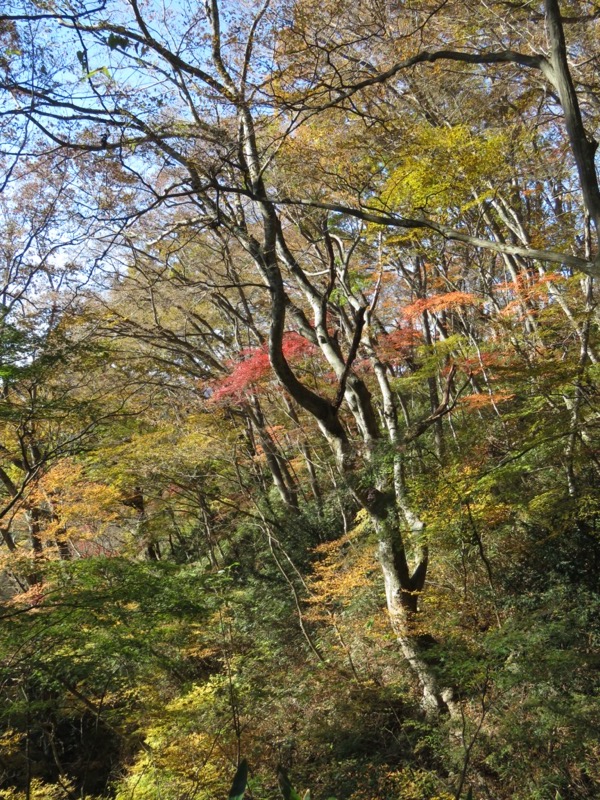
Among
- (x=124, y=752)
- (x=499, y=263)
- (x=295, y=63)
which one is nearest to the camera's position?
(x=295, y=63)

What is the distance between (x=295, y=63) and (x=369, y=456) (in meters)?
4.09

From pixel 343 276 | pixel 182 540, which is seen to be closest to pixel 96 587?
pixel 343 276

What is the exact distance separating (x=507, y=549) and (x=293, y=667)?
153 inches

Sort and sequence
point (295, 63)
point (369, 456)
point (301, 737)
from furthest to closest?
point (301, 737) → point (369, 456) → point (295, 63)

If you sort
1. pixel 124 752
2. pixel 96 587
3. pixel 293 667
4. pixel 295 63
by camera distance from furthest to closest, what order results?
pixel 124 752 → pixel 293 667 → pixel 96 587 → pixel 295 63

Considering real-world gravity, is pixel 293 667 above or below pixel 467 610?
below

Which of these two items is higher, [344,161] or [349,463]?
[344,161]

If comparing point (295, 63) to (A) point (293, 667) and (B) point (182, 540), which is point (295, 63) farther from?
(B) point (182, 540)

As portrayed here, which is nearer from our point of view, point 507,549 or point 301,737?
point 301,737

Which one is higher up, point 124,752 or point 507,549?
point 507,549

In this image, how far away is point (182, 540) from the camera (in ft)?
53.0

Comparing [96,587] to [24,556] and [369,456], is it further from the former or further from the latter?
[24,556]

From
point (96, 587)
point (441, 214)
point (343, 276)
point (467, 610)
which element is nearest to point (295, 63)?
point (343, 276)

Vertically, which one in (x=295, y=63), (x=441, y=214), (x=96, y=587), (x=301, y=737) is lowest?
(x=301, y=737)
